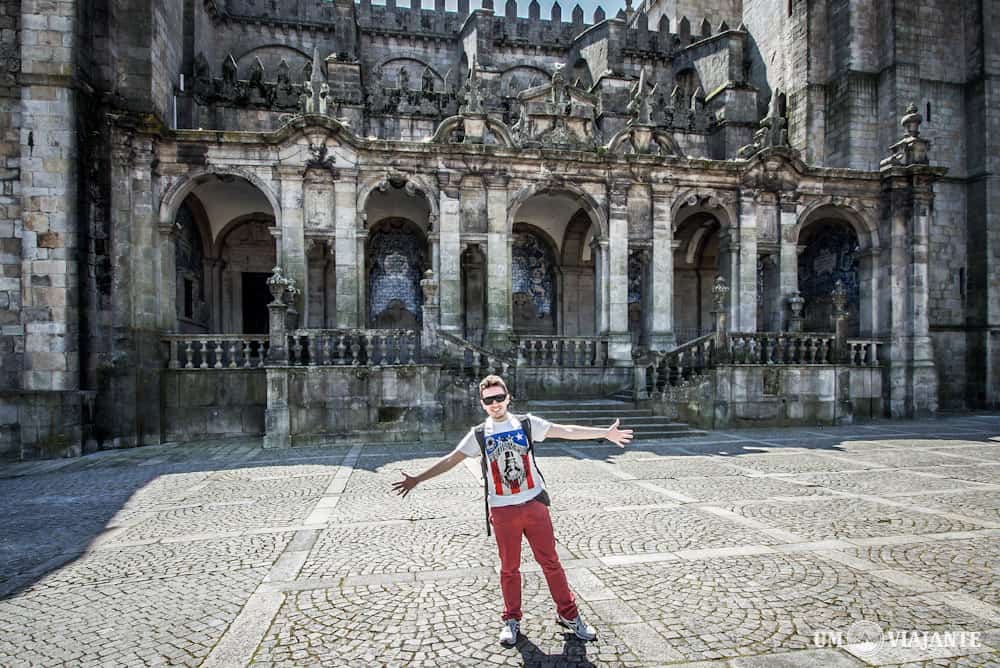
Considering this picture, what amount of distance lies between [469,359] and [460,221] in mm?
4178

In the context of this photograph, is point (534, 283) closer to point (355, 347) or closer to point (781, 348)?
point (781, 348)

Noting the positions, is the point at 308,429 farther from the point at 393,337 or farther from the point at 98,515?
the point at 98,515

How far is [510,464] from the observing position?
3.34 metres

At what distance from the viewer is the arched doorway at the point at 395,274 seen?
19.3 meters

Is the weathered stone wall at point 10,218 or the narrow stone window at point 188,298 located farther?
the narrow stone window at point 188,298

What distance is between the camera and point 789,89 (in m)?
20.7

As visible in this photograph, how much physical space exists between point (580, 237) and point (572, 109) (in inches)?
201

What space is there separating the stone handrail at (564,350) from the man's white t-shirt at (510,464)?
1095 cm

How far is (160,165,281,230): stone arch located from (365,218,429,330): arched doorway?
576cm

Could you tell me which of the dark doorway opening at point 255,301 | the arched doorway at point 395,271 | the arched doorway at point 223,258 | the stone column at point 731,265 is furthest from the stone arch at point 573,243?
the dark doorway opening at point 255,301

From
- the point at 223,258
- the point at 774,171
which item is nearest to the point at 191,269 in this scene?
the point at 223,258

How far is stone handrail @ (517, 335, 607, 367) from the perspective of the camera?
48.0ft

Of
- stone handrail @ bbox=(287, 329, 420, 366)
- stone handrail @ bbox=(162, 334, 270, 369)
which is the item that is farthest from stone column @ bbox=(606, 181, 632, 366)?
stone handrail @ bbox=(162, 334, 270, 369)

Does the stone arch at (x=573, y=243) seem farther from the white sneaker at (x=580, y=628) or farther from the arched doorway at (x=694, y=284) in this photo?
the white sneaker at (x=580, y=628)
